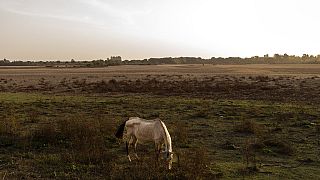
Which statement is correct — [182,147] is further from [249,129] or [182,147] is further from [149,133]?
[249,129]

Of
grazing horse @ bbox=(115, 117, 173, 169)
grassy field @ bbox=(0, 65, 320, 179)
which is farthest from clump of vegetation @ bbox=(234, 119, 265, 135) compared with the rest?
grazing horse @ bbox=(115, 117, 173, 169)

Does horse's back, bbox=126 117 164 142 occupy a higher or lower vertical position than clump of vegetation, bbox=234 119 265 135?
higher

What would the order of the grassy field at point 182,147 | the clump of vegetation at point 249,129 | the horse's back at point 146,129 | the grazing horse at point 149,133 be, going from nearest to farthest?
the grassy field at point 182,147
the grazing horse at point 149,133
the horse's back at point 146,129
the clump of vegetation at point 249,129

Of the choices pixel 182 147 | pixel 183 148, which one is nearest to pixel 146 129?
pixel 183 148

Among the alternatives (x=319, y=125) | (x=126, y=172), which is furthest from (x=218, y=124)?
(x=126, y=172)

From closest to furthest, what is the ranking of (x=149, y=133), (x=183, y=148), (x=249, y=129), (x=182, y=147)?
(x=149, y=133), (x=183, y=148), (x=182, y=147), (x=249, y=129)

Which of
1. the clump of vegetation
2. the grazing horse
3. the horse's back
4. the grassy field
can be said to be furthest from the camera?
the clump of vegetation

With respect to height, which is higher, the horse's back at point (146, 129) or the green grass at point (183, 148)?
the horse's back at point (146, 129)

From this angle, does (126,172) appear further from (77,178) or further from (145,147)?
(145,147)

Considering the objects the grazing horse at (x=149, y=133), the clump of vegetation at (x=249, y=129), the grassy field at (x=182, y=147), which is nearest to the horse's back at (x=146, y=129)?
the grazing horse at (x=149, y=133)

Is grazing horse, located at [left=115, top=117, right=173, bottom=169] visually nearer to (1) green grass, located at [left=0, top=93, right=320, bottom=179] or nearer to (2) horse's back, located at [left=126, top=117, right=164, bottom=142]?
(2) horse's back, located at [left=126, top=117, right=164, bottom=142]

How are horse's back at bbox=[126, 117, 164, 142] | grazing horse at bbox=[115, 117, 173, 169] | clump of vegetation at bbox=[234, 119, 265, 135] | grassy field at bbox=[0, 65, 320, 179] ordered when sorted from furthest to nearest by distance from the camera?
clump of vegetation at bbox=[234, 119, 265, 135] < horse's back at bbox=[126, 117, 164, 142] < grazing horse at bbox=[115, 117, 173, 169] < grassy field at bbox=[0, 65, 320, 179]

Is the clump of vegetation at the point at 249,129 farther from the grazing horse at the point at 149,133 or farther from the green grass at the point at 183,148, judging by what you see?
the grazing horse at the point at 149,133

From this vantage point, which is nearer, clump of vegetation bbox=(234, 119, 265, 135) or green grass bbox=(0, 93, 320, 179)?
green grass bbox=(0, 93, 320, 179)
